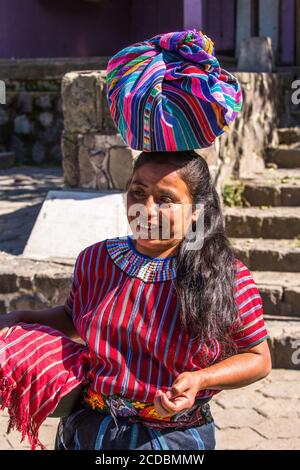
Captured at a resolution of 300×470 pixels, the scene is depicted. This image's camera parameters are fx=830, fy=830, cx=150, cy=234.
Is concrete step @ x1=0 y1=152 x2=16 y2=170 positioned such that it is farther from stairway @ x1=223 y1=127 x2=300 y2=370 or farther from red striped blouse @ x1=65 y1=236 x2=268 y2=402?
red striped blouse @ x1=65 y1=236 x2=268 y2=402

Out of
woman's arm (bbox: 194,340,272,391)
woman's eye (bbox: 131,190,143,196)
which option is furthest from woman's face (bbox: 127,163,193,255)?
woman's arm (bbox: 194,340,272,391)

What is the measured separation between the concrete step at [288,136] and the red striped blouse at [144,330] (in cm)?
528

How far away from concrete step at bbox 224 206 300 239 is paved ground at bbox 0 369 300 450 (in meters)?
1.49

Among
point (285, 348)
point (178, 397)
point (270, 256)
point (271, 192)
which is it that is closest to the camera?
point (178, 397)

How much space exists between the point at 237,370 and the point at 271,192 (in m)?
4.17

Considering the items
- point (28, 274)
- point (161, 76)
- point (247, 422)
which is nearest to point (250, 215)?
point (28, 274)

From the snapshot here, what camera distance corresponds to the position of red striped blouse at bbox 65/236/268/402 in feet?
6.54

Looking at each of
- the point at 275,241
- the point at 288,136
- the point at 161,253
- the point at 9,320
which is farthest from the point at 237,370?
the point at 288,136

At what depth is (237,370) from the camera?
1.96 meters

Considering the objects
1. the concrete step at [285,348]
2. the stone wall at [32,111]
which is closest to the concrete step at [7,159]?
the stone wall at [32,111]

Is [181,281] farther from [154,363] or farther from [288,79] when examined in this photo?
[288,79]

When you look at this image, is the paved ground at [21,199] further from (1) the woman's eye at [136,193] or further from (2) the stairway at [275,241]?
(1) the woman's eye at [136,193]

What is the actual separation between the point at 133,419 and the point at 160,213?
1.67ft

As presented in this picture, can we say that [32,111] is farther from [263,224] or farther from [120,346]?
[120,346]
